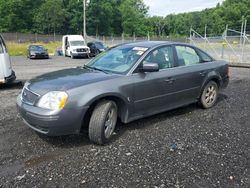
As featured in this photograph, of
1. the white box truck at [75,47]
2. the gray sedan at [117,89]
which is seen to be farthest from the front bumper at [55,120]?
the white box truck at [75,47]

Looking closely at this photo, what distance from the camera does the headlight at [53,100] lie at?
4.05m

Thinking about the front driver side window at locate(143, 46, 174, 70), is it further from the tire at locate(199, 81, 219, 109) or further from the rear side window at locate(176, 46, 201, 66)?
the tire at locate(199, 81, 219, 109)

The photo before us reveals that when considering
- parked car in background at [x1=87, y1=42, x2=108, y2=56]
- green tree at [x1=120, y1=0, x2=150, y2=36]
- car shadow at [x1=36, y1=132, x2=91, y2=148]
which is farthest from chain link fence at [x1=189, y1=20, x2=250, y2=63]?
green tree at [x1=120, y1=0, x2=150, y2=36]

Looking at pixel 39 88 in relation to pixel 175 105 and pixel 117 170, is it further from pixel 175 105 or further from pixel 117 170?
pixel 175 105

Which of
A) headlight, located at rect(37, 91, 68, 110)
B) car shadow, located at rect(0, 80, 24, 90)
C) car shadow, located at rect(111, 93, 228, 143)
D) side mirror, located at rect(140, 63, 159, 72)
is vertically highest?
side mirror, located at rect(140, 63, 159, 72)

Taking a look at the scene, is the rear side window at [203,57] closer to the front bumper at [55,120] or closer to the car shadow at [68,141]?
the car shadow at [68,141]

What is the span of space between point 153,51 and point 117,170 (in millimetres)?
2560

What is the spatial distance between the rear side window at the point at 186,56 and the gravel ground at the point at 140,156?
1.19 m

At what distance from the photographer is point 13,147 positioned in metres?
4.36

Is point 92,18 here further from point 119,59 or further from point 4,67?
point 119,59

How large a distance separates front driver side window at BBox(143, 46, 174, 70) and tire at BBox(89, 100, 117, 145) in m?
1.28

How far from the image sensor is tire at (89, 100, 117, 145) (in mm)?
4320

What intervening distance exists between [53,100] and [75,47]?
24.6 meters

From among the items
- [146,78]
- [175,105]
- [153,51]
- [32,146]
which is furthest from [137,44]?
[32,146]
